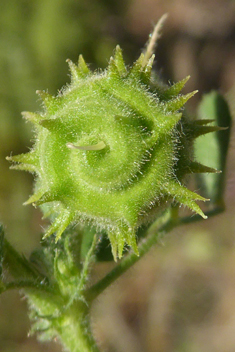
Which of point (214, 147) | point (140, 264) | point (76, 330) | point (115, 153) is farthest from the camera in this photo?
point (140, 264)

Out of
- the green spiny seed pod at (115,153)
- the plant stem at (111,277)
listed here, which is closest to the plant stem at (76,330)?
the plant stem at (111,277)

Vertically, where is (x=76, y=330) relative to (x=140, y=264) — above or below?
above

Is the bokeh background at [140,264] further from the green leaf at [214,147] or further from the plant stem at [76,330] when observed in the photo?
the plant stem at [76,330]

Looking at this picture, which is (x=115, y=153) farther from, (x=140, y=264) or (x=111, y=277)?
(x=140, y=264)

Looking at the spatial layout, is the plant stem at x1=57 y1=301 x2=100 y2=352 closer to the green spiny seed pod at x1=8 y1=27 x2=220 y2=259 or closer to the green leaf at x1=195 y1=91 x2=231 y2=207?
the green spiny seed pod at x1=8 y1=27 x2=220 y2=259

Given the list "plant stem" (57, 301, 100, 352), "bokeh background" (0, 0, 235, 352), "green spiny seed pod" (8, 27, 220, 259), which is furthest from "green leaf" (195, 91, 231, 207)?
"bokeh background" (0, 0, 235, 352)

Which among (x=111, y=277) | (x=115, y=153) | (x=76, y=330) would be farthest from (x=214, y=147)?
(x=76, y=330)

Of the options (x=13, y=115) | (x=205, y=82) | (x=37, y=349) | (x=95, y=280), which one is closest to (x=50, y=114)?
(x=95, y=280)

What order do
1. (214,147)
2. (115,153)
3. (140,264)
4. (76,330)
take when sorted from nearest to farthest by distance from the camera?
(115,153), (76,330), (214,147), (140,264)
